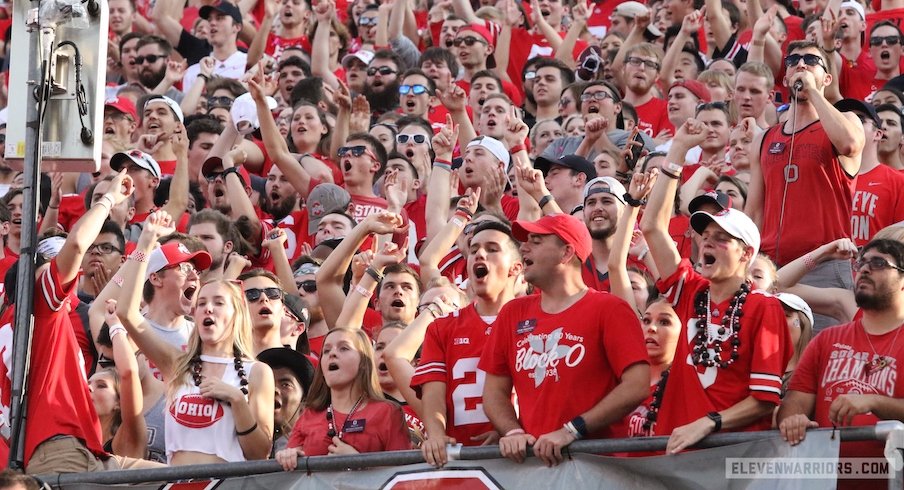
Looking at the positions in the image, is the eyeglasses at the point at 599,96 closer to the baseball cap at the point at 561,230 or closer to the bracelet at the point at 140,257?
the bracelet at the point at 140,257

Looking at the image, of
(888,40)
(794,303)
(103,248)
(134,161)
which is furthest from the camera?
(888,40)

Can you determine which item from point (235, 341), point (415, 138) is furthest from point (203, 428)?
point (415, 138)

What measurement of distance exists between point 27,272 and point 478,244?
6.65ft

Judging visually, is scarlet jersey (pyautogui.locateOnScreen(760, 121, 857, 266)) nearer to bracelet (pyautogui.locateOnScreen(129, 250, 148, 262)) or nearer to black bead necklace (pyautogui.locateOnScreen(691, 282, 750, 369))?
black bead necklace (pyautogui.locateOnScreen(691, 282, 750, 369))

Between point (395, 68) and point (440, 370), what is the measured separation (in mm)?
7669

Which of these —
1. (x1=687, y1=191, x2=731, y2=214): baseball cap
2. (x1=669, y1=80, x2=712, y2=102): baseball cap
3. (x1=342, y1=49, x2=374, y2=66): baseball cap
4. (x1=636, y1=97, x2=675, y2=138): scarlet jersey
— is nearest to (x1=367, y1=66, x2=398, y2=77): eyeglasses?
(x1=342, y1=49, x2=374, y2=66): baseball cap

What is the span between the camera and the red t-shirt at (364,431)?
24.3 feet

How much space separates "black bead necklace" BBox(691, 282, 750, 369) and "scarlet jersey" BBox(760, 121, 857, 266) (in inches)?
109

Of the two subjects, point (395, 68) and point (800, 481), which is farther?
point (395, 68)

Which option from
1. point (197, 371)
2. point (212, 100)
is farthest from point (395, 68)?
point (197, 371)

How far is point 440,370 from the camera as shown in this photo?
293 inches

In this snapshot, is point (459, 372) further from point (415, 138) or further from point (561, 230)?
point (415, 138)

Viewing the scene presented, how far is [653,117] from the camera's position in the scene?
535 inches

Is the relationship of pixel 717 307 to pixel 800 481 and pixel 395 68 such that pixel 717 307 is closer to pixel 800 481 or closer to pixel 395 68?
pixel 800 481
